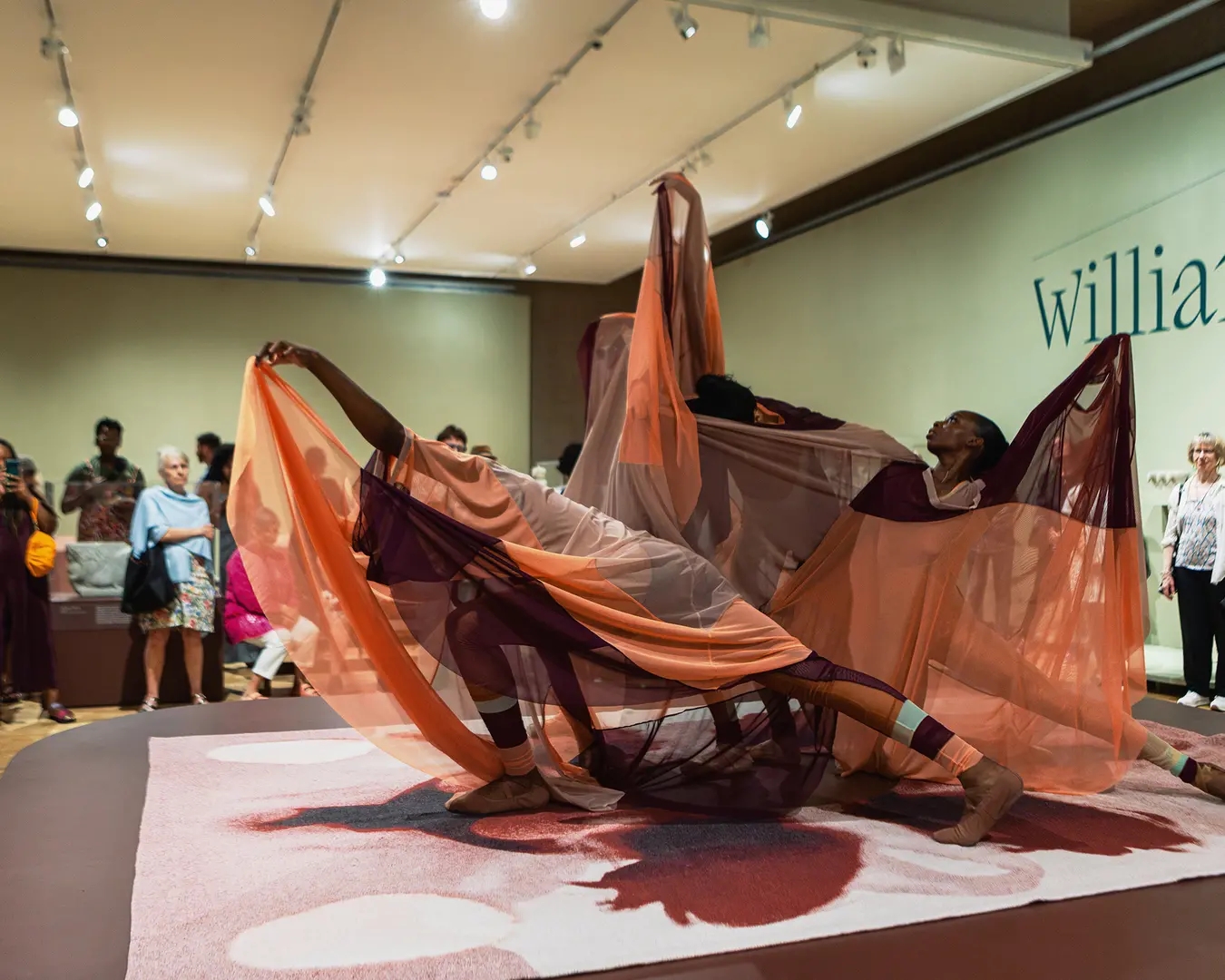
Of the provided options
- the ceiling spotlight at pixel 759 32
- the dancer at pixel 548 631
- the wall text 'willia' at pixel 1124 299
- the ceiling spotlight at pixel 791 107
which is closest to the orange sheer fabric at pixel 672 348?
the dancer at pixel 548 631

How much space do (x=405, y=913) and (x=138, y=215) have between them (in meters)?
7.73

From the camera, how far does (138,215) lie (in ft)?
A: 28.5

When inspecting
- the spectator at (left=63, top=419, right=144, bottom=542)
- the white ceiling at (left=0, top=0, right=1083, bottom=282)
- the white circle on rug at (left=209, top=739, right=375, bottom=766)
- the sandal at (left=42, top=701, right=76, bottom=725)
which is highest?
the white ceiling at (left=0, top=0, right=1083, bottom=282)

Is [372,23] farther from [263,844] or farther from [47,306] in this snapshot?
[47,306]

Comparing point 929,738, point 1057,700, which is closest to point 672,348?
point 929,738

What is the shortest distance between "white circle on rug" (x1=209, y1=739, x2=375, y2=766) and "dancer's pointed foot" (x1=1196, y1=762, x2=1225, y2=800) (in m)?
2.58

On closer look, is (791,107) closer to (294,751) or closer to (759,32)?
(759,32)

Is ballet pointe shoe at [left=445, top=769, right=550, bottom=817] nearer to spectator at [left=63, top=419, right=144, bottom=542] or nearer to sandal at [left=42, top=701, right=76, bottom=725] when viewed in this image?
sandal at [left=42, top=701, right=76, bottom=725]

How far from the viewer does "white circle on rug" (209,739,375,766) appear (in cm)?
379

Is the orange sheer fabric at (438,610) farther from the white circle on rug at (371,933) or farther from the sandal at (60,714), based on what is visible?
the sandal at (60,714)

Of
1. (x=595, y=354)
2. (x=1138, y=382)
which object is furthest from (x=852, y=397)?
(x=595, y=354)

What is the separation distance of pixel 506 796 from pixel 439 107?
14.9 ft

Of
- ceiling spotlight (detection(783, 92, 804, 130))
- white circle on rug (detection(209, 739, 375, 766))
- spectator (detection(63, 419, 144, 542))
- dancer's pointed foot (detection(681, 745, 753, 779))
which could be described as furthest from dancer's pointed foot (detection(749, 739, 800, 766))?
spectator (detection(63, 419, 144, 542))

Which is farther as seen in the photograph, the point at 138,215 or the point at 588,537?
the point at 138,215
